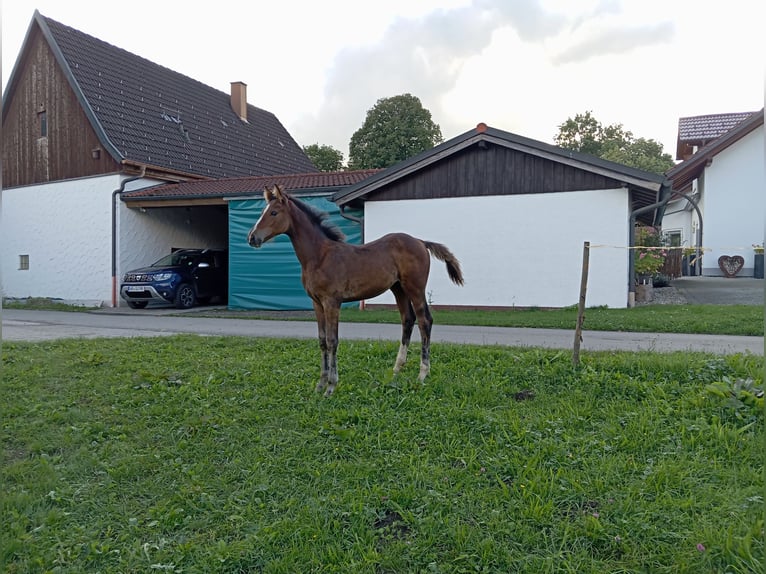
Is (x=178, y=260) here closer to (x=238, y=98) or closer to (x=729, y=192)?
(x=238, y=98)

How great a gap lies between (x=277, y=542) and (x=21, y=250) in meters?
21.5

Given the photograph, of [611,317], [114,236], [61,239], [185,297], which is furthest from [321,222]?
[61,239]

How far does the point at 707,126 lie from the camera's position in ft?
97.2

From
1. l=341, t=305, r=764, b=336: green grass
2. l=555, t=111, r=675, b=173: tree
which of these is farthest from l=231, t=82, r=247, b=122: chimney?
l=555, t=111, r=675, b=173: tree

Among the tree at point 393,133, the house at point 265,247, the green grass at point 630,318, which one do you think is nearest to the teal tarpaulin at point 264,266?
the house at point 265,247

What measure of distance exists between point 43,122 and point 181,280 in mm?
9003

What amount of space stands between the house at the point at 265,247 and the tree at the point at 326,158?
3256cm

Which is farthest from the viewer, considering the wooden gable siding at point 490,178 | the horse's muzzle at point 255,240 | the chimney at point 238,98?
the chimney at point 238,98

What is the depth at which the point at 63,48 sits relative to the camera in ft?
65.4

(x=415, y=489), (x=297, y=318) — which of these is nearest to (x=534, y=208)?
(x=297, y=318)

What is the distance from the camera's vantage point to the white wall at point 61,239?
730 inches

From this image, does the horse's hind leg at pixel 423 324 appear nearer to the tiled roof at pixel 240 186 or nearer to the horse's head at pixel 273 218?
the horse's head at pixel 273 218

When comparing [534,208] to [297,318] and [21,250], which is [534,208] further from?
[21,250]

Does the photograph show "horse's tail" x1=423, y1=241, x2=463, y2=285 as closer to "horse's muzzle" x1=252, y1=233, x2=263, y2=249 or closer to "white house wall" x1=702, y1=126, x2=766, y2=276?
"horse's muzzle" x1=252, y1=233, x2=263, y2=249
